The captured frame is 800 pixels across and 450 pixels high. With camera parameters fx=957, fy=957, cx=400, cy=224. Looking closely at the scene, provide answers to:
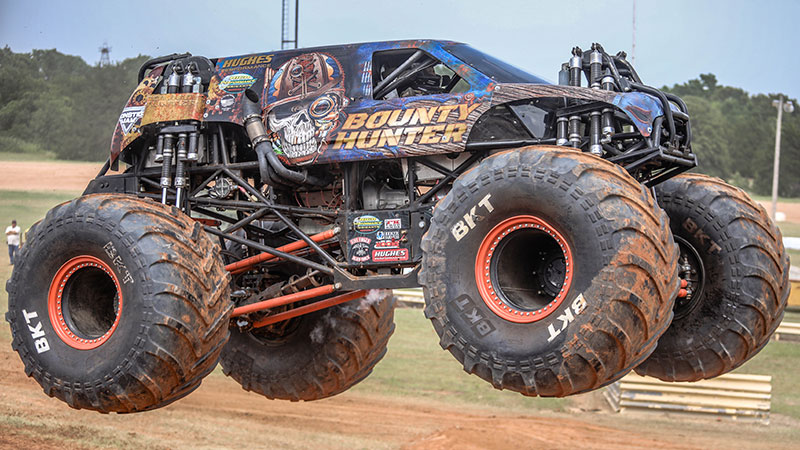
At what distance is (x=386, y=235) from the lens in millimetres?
8258

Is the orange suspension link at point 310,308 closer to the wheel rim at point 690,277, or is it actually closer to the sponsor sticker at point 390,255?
the sponsor sticker at point 390,255

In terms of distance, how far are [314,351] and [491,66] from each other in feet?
12.5

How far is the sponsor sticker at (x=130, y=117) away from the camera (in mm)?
Answer: 9391

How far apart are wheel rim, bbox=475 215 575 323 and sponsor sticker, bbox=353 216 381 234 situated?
4.45ft

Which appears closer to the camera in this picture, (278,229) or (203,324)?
(203,324)

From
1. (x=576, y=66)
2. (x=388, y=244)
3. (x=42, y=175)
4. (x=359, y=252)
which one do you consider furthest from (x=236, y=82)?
(x=42, y=175)

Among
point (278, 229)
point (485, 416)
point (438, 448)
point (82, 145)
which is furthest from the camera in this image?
point (82, 145)

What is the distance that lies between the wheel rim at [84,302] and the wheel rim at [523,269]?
3.18 meters

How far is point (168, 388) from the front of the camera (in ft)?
26.2

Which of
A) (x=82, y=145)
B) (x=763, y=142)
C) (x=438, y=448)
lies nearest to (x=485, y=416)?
(x=438, y=448)

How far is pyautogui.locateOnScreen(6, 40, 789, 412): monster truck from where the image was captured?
6.77 m

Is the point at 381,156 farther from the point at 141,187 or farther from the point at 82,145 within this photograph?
the point at 82,145

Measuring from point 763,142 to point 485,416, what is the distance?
31672 millimetres

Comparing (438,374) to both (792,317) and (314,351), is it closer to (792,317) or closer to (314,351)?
(792,317)
